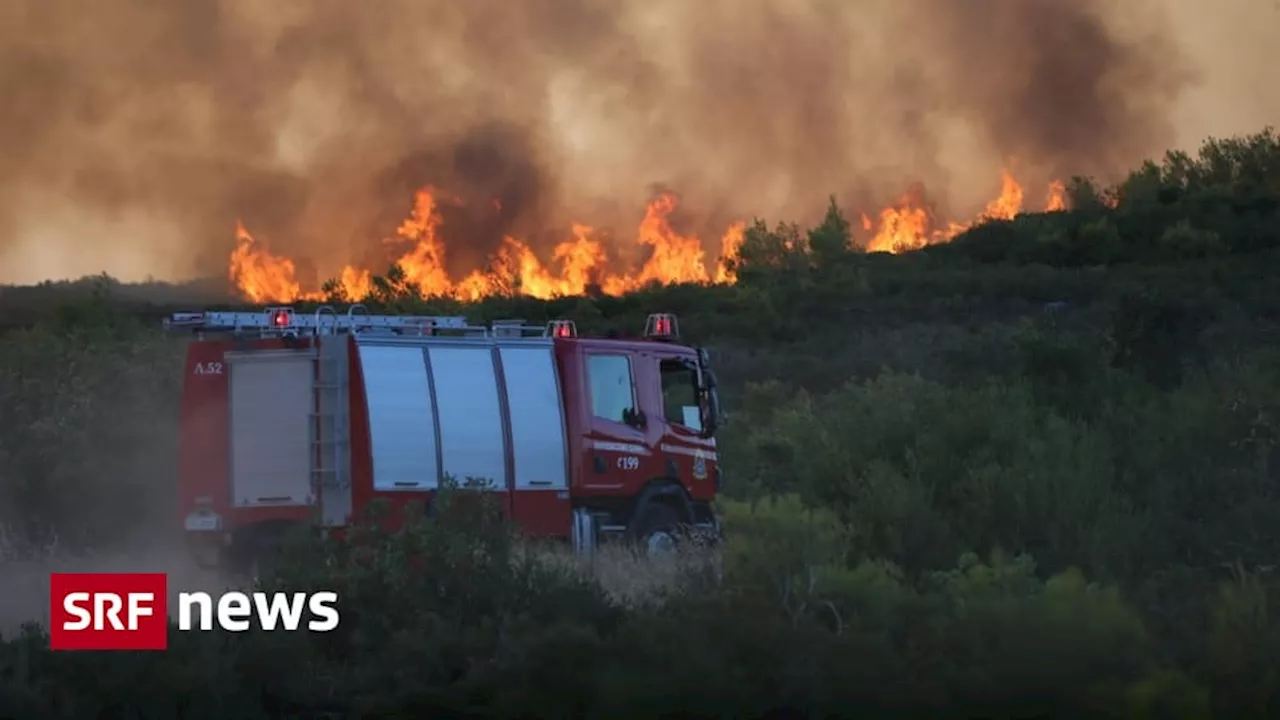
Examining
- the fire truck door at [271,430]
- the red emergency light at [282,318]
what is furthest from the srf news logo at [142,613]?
the red emergency light at [282,318]

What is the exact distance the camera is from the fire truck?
18438 mm

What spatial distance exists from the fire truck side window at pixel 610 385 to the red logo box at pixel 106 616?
7.30 m

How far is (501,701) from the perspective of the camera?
11.1 metres

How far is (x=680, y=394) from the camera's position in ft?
70.0

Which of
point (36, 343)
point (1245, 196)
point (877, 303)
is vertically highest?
point (1245, 196)

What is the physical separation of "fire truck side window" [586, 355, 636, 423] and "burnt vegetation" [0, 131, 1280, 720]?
67.5 inches

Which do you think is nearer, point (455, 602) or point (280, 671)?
point (280, 671)

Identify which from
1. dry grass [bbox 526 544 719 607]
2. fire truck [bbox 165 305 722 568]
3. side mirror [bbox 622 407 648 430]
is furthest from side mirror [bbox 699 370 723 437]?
dry grass [bbox 526 544 719 607]

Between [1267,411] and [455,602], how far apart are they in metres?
8.91

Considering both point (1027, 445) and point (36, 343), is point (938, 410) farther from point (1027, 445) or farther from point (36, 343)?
point (36, 343)

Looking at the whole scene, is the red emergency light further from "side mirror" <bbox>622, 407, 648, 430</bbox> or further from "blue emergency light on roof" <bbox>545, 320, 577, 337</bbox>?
"side mirror" <bbox>622, 407, 648, 430</bbox>

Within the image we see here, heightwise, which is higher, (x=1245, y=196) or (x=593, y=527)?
(x=1245, y=196)

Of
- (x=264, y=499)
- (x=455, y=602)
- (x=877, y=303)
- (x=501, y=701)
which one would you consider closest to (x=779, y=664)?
(x=501, y=701)

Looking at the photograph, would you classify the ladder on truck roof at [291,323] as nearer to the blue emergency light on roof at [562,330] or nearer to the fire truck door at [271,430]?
the fire truck door at [271,430]
